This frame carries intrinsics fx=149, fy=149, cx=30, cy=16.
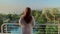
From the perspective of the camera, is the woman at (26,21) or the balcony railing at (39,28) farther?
the balcony railing at (39,28)

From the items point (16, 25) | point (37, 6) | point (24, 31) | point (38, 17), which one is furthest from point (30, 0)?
point (24, 31)

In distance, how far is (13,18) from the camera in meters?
3.89

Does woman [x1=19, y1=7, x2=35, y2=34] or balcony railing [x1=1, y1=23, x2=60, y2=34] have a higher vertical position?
woman [x1=19, y1=7, x2=35, y2=34]

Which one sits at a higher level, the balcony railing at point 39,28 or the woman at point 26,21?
the woman at point 26,21

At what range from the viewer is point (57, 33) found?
154 inches

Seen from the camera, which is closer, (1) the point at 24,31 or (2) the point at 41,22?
(1) the point at 24,31

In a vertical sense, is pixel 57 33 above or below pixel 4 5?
below

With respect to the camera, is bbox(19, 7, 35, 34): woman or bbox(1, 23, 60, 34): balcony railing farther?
bbox(1, 23, 60, 34): balcony railing

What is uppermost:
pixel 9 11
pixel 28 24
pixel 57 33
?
pixel 9 11

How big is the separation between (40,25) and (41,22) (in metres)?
0.11

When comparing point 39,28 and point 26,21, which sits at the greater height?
point 26,21

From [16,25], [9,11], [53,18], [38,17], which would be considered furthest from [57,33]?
[9,11]

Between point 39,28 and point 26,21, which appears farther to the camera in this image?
point 39,28

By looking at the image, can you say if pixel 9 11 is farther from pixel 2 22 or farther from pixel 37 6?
pixel 37 6
